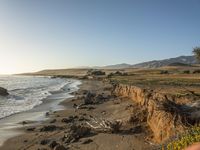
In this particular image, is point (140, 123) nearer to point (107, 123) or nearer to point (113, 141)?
point (107, 123)

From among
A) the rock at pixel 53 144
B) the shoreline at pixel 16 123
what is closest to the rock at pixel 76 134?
→ the rock at pixel 53 144

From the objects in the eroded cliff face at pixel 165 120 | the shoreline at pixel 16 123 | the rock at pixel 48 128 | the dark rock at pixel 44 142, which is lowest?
the shoreline at pixel 16 123

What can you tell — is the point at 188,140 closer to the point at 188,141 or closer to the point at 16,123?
the point at 188,141

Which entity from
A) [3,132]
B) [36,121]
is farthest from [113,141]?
[36,121]

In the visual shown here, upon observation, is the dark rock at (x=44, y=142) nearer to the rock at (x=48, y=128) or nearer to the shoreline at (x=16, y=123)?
the shoreline at (x=16, y=123)

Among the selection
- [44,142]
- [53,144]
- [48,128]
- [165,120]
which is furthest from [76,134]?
[165,120]

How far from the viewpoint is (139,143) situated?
1442cm

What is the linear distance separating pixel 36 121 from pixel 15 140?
21.4ft

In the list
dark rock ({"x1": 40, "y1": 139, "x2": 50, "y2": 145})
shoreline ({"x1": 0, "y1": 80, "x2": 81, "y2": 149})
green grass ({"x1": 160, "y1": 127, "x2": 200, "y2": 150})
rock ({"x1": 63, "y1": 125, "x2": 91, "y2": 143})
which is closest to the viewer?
green grass ({"x1": 160, "y1": 127, "x2": 200, "y2": 150})

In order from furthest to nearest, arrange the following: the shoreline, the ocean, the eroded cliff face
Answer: the ocean < the shoreline < the eroded cliff face

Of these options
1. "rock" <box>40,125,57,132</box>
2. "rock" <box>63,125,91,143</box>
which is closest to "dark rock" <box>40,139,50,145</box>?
"rock" <box>63,125,91,143</box>

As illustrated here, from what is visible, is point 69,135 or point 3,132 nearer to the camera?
point 69,135

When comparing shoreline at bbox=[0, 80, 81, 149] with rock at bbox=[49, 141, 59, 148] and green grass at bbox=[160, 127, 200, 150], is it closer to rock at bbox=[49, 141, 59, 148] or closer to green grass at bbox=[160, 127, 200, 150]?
rock at bbox=[49, 141, 59, 148]

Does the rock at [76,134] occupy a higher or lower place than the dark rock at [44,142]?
higher
